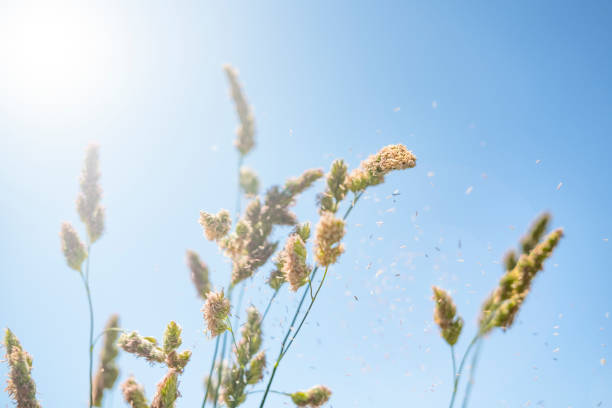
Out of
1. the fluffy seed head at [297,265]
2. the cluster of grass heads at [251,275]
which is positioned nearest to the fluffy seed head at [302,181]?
the cluster of grass heads at [251,275]

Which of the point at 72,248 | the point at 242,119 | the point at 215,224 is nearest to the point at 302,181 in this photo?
the point at 215,224

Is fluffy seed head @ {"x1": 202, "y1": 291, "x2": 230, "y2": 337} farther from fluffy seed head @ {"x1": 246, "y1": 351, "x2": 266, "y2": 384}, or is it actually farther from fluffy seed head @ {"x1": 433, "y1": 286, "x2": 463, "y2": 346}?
fluffy seed head @ {"x1": 433, "y1": 286, "x2": 463, "y2": 346}

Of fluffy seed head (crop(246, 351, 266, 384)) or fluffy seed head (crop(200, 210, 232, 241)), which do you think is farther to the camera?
fluffy seed head (crop(200, 210, 232, 241))

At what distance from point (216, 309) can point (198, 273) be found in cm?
53

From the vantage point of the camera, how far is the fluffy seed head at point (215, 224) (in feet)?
7.87

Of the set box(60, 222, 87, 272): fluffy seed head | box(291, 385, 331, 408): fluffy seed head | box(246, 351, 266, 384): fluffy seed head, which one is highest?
box(60, 222, 87, 272): fluffy seed head

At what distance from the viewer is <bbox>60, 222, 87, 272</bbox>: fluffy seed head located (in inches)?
109

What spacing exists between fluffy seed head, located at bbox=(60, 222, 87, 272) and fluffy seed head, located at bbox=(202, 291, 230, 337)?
1.36m

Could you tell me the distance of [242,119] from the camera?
348cm

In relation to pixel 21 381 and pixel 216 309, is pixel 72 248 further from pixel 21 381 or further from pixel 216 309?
pixel 216 309

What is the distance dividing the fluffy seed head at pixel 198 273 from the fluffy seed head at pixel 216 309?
35 cm

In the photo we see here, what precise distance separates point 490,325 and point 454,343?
9.0 inches

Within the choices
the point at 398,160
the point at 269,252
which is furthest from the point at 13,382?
the point at 398,160

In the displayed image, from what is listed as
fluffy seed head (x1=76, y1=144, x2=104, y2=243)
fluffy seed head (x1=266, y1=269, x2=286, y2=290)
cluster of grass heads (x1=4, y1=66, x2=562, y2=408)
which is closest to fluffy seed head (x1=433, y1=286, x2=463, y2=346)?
cluster of grass heads (x1=4, y1=66, x2=562, y2=408)
